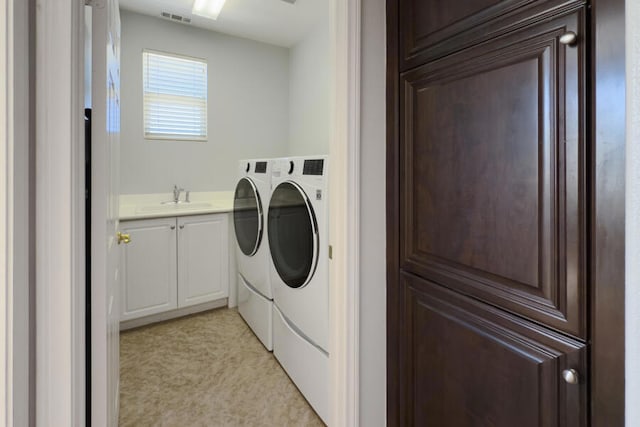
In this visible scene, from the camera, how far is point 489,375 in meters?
0.91

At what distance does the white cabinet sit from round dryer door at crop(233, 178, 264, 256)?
12.1 inches

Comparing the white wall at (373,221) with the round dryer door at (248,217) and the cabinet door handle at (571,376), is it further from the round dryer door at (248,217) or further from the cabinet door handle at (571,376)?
the round dryer door at (248,217)

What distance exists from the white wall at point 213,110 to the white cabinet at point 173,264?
0.62 metres

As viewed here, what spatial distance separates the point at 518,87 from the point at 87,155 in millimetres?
1175

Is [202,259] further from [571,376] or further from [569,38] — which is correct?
[569,38]

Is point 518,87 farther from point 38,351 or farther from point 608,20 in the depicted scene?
point 38,351

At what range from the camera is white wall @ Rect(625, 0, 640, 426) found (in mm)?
534

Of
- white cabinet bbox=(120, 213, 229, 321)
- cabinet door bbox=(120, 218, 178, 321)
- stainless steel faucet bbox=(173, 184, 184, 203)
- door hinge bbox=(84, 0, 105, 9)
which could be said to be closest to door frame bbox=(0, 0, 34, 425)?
door hinge bbox=(84, 0, 105, 9)

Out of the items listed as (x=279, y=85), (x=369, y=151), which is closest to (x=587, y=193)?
(x=369, y=151)

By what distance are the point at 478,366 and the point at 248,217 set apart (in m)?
1.91

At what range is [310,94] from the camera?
3383 millimetres

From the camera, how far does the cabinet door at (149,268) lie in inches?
102

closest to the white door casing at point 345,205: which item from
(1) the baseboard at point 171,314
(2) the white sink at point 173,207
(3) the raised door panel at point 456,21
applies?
(3) the raised door panel at point 456,21

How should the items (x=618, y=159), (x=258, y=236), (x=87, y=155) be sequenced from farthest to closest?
(x=258, y=236), (x=87, y=155), (x=618, y=159)
